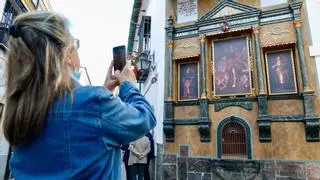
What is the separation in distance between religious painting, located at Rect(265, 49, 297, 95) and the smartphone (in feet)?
21.6

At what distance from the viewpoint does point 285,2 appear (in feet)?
24.5

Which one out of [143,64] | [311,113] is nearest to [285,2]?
[311,113]

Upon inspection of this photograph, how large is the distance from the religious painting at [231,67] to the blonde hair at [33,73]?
6.92 metres

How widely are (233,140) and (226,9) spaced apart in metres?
4.10

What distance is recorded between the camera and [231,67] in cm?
773

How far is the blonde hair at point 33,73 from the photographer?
0.98m

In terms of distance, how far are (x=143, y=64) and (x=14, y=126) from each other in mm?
9444

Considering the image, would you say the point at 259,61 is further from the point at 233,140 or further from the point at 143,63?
the point at 143,63

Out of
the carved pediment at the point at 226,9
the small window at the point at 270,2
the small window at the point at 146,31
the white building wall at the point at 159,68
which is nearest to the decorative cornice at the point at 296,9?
the small window at the point at 270,2

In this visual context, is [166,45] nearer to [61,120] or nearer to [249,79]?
Result: [249,79]

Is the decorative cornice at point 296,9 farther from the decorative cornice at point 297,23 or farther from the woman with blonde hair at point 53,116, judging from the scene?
the woman with blonde hair at point 53,116

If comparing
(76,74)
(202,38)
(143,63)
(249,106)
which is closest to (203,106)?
(249,106)

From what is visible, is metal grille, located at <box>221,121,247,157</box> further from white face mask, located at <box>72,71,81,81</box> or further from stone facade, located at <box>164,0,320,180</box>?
white face mask, located at <box>72,71,81,81</box>

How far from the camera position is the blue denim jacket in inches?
38.5
